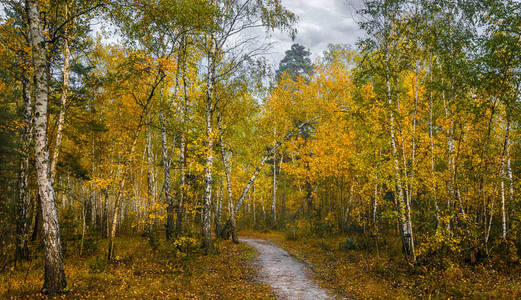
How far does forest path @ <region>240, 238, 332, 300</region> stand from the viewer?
23.8ft

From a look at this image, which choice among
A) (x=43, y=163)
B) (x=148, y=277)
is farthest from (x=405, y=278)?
(x=43, y=163)

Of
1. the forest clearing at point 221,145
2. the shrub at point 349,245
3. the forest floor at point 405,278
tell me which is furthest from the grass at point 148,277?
the shrub at point 349,245

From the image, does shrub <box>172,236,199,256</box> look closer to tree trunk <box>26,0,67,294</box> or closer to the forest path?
the forest path

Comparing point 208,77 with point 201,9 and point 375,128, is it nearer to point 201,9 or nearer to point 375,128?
point 201,9

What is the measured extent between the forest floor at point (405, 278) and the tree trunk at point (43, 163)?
7.17m

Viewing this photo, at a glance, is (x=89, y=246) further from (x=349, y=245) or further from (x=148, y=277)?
(x=349, y=245)

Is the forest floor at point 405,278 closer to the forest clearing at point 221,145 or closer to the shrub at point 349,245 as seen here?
the forest clearing at point 221,145

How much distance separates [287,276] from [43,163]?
7845 mm

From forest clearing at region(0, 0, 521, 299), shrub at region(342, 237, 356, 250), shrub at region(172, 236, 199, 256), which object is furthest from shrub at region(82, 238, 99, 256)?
shrub at region(342, 237, 356, 250)

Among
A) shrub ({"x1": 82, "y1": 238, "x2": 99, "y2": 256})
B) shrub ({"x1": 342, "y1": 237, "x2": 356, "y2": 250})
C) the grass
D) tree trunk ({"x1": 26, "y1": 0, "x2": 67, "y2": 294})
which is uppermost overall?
tree trunk ({"x1": 26, "y1": 0, "x2": 67, "y2": 294})

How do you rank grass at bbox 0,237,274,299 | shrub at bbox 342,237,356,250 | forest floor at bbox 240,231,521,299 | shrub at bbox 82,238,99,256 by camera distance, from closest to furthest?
grass at bbox 0,237,274,299 → forest floor at bbox 240,231,521,299 → shrub at bbox 82,238,99,256 → shrub at bbox 342,237,356,250

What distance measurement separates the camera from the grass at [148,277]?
634 centimetres

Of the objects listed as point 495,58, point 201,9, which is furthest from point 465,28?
point 201,9

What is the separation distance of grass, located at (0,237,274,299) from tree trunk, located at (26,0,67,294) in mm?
474
